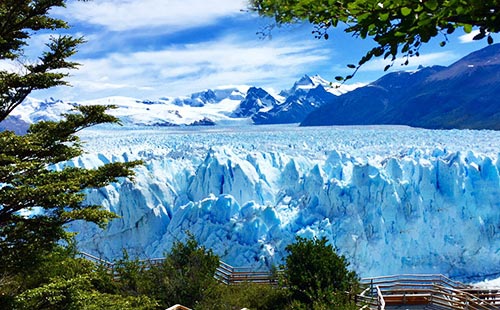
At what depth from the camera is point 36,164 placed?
4.86 m

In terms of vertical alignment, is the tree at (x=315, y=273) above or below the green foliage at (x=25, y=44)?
below

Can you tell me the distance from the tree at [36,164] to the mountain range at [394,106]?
61.1m

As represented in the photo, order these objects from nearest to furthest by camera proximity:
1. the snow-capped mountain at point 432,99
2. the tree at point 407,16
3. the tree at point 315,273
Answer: the tree at point 407,16, the tree at point 315,273, the snow-capped mountain at point 432,99

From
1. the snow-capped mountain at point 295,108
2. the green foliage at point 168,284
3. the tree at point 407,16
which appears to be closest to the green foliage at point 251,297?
the green foliage at point 168,284

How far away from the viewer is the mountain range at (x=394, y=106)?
253 feet

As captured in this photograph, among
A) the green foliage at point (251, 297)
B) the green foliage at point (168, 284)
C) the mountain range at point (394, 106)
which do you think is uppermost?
the mountain range at point (394, 106)

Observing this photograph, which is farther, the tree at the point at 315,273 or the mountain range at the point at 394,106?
the mountain range at the point at 394,106

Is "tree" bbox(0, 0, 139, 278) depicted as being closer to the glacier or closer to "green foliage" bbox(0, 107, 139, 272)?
"green foliage" bbox(0, 107, 139, 272)

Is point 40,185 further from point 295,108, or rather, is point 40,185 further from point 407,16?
point 295,108

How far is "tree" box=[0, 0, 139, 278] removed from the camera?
4.93m

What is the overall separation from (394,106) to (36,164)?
323ft

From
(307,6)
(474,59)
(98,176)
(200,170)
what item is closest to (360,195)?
(200,170)

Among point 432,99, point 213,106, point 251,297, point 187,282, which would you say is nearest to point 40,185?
point 187,282

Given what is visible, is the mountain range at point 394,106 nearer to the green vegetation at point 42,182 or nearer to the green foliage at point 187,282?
the green foliage at point 187,282
